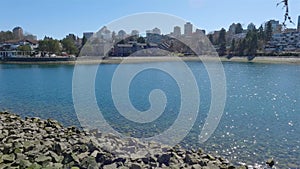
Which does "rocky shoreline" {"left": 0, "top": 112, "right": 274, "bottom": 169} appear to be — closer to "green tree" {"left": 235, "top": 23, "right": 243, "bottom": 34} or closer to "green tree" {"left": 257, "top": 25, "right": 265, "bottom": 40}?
"green tree" {"left": 257, "top": 25, "right": 265, "bottom": 40}

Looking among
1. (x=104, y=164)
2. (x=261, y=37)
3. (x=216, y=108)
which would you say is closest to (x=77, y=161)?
(x=104, y=164)

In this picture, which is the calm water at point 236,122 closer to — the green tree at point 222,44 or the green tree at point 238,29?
the green tree at point 222,44

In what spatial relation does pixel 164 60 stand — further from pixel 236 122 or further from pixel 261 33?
pixel 236 122

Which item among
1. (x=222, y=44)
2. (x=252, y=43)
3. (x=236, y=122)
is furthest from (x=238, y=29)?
(x=236, y=122)

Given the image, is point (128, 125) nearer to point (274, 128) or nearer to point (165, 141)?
point (165, 141)

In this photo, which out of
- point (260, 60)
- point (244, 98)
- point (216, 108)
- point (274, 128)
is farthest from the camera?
point (260, 60)

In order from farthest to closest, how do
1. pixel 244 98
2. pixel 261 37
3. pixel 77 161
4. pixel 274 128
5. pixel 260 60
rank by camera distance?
pixel 261 37
pixel 260 60
pixel 244 98
pixel 274 128
pixel 77 161

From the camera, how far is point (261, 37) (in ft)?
245

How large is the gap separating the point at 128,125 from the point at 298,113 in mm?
8489

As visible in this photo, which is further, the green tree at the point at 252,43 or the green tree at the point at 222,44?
the green tree at the point at 222,44

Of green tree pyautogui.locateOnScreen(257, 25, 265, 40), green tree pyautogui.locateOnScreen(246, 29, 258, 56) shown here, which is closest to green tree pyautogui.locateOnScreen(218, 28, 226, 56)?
green tree pyautogui.locateOnScreen(246, 29, 258, 56)

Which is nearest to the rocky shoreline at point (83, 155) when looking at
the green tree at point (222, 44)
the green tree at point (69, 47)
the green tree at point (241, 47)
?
the green tree at point (69, 47)

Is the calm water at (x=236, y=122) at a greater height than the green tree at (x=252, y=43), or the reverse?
the green tree at (x=252, y=43)

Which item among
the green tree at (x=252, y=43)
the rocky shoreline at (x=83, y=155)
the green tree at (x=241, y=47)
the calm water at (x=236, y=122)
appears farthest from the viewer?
the green tree at (x=241, y=47)
